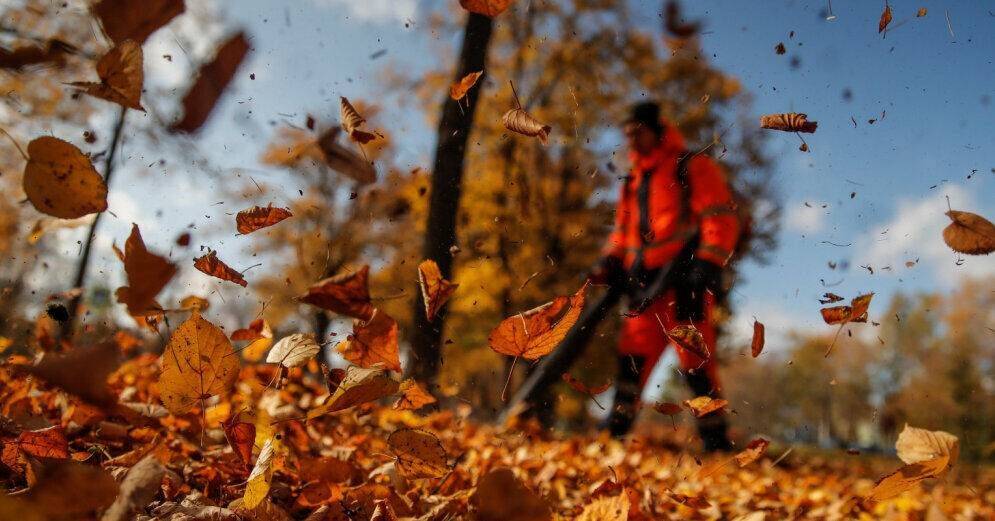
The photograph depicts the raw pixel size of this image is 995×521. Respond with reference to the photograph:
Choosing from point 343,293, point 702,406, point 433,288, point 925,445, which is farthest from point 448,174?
point 925,445

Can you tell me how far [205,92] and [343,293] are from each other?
1.15 meters

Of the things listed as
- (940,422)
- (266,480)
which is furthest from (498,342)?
(940,422)

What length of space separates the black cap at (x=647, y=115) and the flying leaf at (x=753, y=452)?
2.25m

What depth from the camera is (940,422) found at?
1229 inches

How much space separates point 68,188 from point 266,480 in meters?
0.83

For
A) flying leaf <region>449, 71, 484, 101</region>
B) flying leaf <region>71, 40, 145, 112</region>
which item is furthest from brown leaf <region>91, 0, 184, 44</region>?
flying leaf <region>449, 71, 484, 101</region>

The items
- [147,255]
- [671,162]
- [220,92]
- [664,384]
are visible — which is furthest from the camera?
[671,162]

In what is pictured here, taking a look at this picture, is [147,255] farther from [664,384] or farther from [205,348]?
[664,384]

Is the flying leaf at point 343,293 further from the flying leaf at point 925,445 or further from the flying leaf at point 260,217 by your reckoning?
the flying leaf at point 925,445

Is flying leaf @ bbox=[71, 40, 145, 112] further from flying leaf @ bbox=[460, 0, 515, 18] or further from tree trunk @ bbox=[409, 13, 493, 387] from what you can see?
tree trunk @ bbox=[409, 13, 493, 387]

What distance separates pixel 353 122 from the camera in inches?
73.6

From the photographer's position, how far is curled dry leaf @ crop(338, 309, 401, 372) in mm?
1357

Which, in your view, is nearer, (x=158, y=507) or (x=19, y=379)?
(x=158, y=507)

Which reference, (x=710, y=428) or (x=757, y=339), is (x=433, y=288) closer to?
(x=757, y=339)
